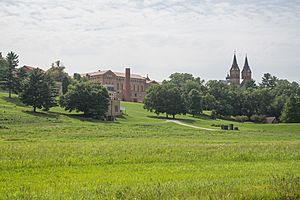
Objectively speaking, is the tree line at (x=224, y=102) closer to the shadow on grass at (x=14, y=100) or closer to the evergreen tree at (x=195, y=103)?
the evergreen tree at (x=195, y=103)

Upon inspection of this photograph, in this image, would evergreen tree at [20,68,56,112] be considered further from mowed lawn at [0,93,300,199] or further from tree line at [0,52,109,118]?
mowed lawn at [0,93,300,199]

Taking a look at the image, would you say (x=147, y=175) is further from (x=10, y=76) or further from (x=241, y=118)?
(x=241, y=118)

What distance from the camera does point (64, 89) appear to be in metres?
125

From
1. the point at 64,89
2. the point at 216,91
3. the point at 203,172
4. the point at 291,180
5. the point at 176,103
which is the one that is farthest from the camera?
the point at 216,91

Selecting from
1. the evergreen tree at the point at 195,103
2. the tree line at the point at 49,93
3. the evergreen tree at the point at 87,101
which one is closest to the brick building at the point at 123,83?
the evergreen tree at the point at 195,103

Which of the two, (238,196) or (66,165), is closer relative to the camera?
(238,196)

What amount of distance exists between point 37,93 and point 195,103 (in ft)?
168

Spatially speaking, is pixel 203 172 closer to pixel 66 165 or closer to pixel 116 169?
pixel 116 169

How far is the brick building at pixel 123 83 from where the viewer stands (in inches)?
6417

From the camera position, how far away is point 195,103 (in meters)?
116

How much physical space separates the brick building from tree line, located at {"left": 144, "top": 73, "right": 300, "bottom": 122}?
26.2 meters

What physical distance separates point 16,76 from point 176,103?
131 feet

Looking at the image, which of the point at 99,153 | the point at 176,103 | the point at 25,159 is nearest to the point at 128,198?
the point at 25,159

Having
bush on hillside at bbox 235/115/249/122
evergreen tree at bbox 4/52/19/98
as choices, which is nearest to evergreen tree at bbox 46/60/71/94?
evergreen tree at bbox 4/52/19/98
